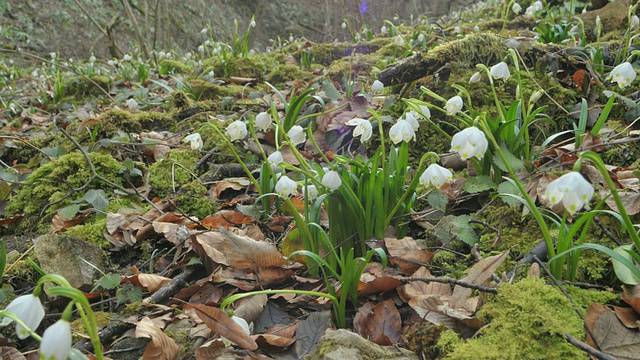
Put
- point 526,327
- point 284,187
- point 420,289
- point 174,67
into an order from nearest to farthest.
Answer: point 526,327, point 420,289, point 284,187, point 174,67

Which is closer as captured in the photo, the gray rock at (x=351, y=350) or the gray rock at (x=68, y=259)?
the gray rock at (x=351, y=350)

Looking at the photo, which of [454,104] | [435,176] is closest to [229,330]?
[435,176]

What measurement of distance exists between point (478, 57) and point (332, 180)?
1750mm

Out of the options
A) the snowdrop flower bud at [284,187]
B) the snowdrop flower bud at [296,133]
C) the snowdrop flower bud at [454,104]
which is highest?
the snowdrop flower bud at [454,104]

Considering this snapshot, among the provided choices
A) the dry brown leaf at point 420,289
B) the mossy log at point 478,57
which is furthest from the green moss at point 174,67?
the dry brown leaf at point 420,289

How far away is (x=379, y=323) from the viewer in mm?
1429

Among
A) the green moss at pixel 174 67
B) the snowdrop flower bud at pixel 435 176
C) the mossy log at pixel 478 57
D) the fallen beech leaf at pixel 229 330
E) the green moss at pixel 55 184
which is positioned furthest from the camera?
the green moss at pixel 174 67

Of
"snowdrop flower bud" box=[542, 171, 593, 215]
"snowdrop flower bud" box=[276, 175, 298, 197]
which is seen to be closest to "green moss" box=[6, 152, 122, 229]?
"snowdrop flower bud" box=[276, 175, 298, 197]

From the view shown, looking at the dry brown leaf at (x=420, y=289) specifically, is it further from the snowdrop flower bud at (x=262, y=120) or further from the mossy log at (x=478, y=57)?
the mossy log at (x=478, y=57)

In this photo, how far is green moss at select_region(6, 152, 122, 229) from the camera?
8.21 ft

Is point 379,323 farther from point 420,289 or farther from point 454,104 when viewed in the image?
point 454,104

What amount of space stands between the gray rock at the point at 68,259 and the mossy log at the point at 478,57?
6.01 feet

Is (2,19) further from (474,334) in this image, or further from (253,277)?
(474,334)

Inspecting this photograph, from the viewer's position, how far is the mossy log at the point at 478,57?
273cm
